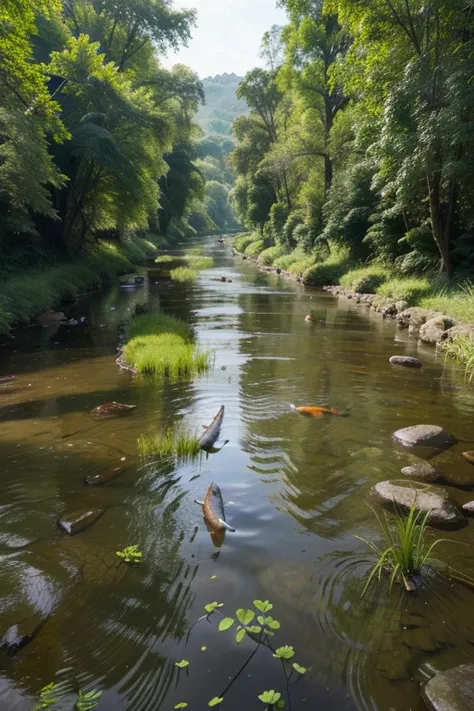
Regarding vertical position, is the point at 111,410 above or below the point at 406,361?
below

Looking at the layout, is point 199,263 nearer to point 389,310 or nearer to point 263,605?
point 389,310

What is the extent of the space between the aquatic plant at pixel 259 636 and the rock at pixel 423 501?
1.96 m

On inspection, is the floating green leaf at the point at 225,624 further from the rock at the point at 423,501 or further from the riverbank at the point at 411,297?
the riverbank at the point at 411,297

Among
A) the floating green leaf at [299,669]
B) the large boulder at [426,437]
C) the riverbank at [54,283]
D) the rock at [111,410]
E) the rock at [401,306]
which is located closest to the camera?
the floating green leaf at [299,669]

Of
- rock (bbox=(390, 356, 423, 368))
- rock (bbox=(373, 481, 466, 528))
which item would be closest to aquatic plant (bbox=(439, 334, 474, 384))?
rock (bbox=(390, 356, 423, 368))

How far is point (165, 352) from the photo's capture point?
10750 millimetres

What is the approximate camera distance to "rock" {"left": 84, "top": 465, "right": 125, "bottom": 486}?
5590 mm

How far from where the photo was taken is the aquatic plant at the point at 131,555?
13.8 feet

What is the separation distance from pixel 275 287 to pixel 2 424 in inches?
747

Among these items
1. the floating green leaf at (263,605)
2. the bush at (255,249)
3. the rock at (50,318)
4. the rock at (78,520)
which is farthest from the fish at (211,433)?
the bush at (255,249)

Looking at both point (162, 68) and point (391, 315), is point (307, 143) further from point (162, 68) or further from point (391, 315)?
point (162, 68)

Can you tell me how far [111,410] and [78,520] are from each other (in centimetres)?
327

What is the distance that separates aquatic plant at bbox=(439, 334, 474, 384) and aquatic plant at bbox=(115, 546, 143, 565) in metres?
8.03

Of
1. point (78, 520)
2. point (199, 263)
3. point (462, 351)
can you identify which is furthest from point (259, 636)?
point (199, 263)
